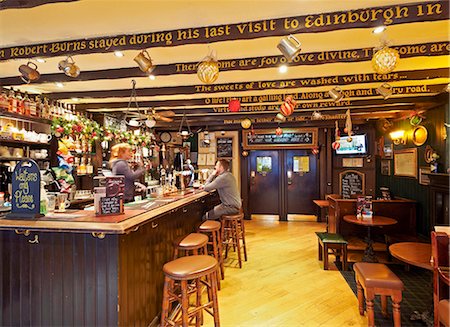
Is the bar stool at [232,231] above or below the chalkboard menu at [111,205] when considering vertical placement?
below

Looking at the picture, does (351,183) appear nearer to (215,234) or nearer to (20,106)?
(215,234)

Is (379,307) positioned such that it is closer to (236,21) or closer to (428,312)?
(428,312)

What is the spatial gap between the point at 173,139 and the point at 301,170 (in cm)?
377

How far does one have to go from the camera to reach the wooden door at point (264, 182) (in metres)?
7.94

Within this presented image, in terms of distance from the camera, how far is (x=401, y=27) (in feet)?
8.81

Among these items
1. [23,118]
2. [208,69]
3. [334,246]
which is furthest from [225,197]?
[23,118]

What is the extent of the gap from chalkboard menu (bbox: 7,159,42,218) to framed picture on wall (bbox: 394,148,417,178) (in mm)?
5750

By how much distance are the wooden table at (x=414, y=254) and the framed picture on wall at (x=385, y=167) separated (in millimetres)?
3998

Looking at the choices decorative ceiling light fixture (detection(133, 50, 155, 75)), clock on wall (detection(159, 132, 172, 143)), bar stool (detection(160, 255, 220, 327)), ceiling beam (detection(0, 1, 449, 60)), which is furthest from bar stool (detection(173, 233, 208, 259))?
clock on wall (detection(159, 132, 172, 143))

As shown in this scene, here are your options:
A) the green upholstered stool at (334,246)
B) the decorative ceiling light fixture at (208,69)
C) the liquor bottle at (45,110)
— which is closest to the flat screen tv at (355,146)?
the green upholstered stool at (334,246)

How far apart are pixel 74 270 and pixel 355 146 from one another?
6.94 metres

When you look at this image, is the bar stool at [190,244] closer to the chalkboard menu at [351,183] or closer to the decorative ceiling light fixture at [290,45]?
the decorative ceiling light fixture at [290,45]

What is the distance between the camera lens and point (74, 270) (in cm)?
222

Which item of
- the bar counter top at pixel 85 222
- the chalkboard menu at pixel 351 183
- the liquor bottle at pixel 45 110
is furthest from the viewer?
the chalkboard menu at pixel 351 183
